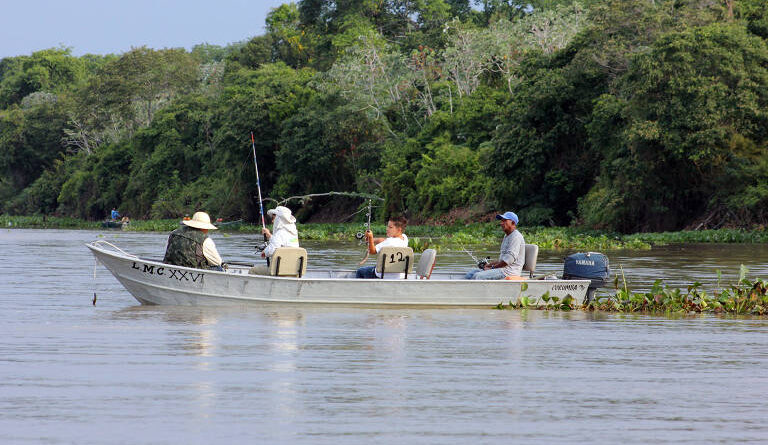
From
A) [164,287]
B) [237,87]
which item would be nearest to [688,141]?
[164,287]

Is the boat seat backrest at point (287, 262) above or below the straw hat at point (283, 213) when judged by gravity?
below

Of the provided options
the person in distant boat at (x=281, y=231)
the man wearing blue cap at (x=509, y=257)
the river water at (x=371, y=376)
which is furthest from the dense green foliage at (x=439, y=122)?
the river water at (x=371, y=376)

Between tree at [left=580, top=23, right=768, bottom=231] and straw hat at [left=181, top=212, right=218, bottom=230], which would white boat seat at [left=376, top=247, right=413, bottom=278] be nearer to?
straw hat at [left=181, top=212, right=218, bottom=230]

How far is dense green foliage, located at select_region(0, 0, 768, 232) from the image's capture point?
3984cm

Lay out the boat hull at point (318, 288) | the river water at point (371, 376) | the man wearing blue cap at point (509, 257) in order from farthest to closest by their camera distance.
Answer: the man wearing blue cap at point (509, 257) → the boat hull at point (318, 288) → the river water at point (371, 376)

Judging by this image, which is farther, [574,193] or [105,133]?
[105,133]

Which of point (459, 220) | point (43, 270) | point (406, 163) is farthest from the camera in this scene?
point (406, 163)

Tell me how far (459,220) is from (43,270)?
32.3 m

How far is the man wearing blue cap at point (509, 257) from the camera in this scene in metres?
15.2

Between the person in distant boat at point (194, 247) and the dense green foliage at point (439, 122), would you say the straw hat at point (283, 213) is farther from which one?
the dense green foliage at point (439, 122)

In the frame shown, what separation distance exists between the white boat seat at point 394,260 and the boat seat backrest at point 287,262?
1.09m

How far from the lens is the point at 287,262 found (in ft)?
49.3

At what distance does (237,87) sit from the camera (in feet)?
245

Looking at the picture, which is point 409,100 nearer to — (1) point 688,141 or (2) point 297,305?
(1) point 688,141
